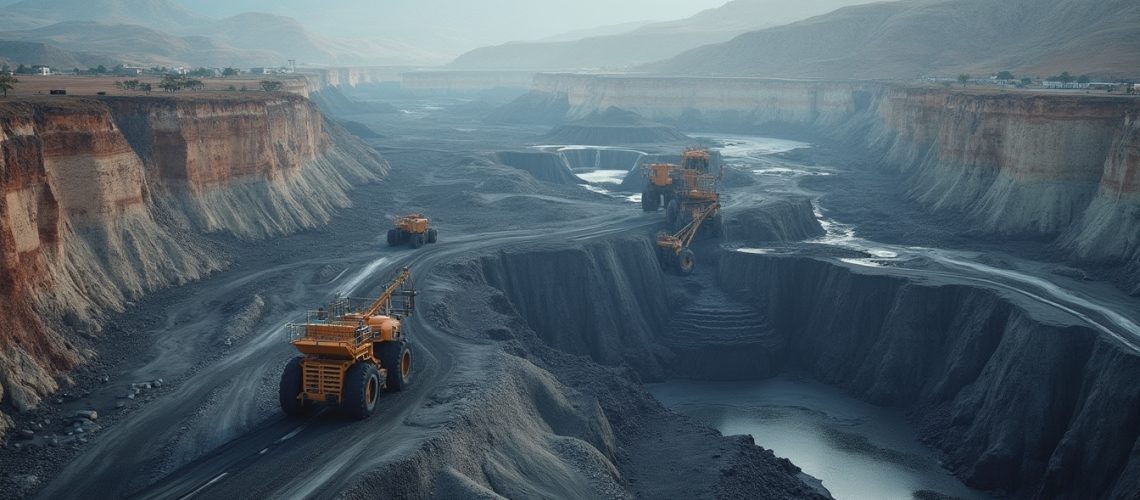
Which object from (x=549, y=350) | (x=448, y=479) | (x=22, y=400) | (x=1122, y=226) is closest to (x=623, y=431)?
(x=549, y=350)

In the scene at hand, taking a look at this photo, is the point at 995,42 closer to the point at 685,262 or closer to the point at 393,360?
the point at 685,262

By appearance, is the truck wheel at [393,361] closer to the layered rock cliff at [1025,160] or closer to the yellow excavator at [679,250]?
the yellow excavator at [679,250]

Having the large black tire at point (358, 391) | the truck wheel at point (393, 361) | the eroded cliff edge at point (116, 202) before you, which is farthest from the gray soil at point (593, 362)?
the eroded cliff edge at point (116, 202)

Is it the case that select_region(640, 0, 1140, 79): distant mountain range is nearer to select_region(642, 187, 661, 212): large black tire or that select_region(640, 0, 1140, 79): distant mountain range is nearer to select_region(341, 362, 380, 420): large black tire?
select_region(642, 187, 661, 212): large black tire

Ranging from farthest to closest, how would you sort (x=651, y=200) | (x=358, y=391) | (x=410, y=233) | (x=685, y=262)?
(x=651, y=200), (x=685, y=262), (x=410, y=233), (x=358, y=391)

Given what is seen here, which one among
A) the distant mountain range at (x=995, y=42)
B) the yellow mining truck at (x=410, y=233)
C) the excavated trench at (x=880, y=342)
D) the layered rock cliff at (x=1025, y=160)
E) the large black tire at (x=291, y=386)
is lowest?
the excavated trench at (x=880, y=342)

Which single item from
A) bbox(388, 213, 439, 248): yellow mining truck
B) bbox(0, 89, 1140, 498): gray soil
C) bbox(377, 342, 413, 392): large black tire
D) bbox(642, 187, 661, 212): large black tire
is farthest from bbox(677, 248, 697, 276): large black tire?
bbox(377, 342, 413, 392): large black tire

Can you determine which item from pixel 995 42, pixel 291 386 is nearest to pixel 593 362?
pixel 291 386
